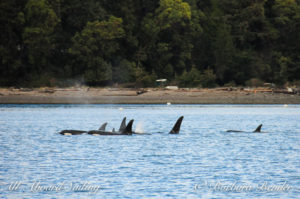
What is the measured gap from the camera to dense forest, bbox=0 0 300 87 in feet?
356

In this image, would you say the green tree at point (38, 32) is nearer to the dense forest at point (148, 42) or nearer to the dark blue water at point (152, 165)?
the dense forest at point (148, 42)

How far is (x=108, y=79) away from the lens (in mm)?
109000

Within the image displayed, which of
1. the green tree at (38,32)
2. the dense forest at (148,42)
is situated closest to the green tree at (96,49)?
the dense forest at (148,42)

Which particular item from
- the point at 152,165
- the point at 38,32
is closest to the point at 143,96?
the point at 38,32

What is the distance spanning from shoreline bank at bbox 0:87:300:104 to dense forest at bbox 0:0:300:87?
127 inches

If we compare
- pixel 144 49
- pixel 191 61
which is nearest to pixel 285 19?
pixel 191 61

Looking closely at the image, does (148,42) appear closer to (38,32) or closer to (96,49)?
(96,49)

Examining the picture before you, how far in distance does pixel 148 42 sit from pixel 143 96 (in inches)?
584

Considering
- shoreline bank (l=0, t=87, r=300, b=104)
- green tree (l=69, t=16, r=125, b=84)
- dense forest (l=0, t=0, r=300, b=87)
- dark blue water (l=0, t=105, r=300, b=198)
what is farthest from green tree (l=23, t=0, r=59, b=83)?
dark blue water (l=0, t=105, r=300, b=198)

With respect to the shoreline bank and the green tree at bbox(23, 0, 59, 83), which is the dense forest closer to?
the green tree at bbox(23, 0, 59, 83)

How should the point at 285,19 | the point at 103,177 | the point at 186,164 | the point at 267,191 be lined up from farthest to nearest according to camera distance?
1. the point at 285,19
2. the point at 186,164
3. the point at 103,177
4. the point at 267,191

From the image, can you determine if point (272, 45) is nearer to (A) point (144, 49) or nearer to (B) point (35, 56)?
(A) point (144, 49)

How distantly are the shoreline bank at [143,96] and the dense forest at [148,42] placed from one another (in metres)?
3.22

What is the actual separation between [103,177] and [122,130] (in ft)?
62.9
